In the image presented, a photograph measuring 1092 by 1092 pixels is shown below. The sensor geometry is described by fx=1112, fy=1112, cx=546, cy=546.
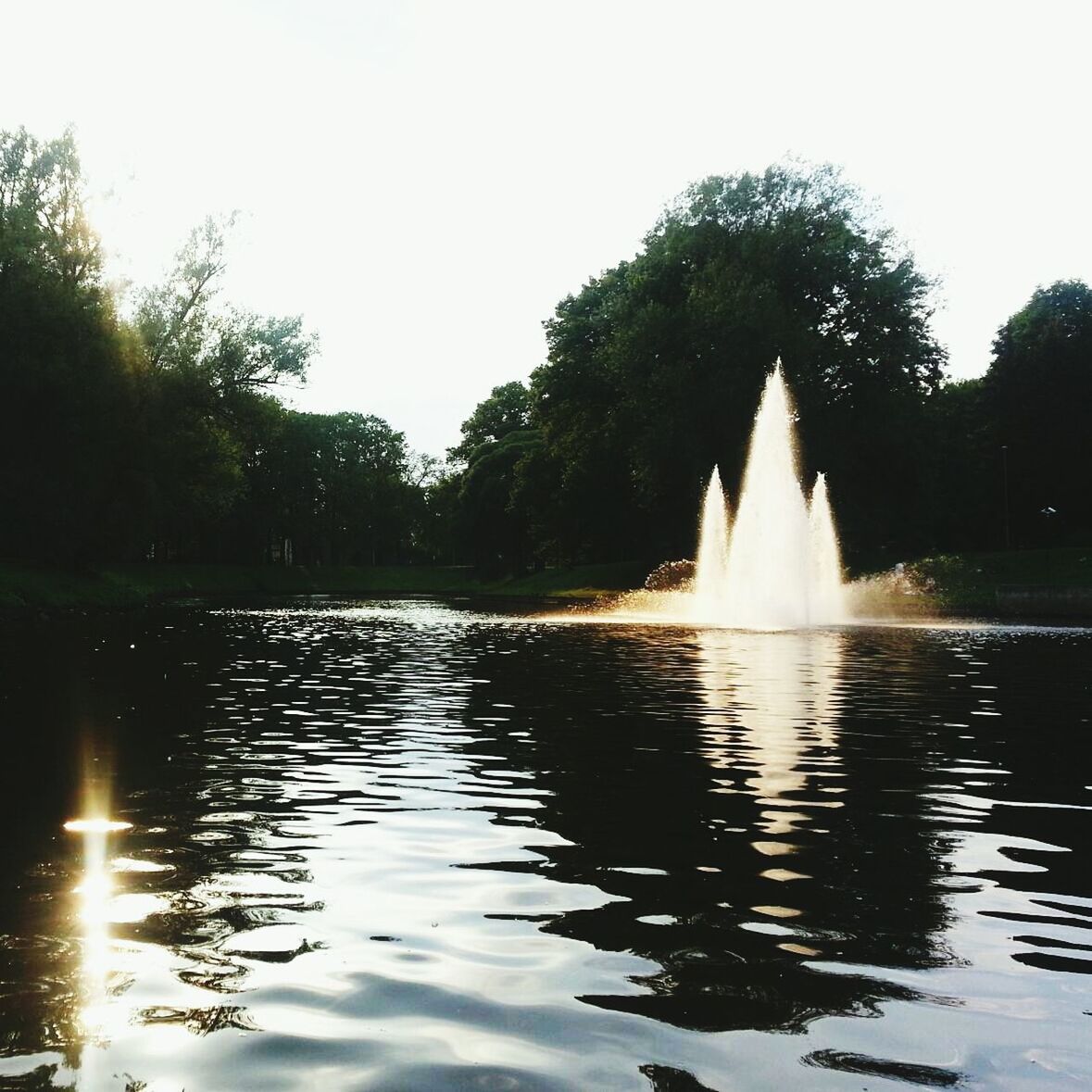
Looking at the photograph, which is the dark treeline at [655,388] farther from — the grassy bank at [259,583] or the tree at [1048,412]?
the grassy bank at [259,583]

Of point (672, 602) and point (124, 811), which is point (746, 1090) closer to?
point (124, 811)

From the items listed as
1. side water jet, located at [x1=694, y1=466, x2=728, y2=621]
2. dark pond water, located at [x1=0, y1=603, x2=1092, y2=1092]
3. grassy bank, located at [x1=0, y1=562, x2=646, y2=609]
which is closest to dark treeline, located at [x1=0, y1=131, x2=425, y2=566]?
grassy bank, located at [x1=0, y1=562, x2=646, y2=609]

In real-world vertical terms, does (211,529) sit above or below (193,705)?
above

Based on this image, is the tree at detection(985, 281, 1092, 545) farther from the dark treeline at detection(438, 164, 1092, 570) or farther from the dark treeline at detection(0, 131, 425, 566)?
the dark treeline at detection(0, 131, 425, 566)

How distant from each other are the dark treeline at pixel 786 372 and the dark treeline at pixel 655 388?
152mm

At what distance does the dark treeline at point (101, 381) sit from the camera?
150 ft

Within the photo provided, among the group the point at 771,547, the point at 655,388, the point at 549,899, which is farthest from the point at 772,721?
the point at 655,388

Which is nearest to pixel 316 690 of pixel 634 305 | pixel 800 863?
pixel 800 863

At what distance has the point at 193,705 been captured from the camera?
1609 centimetres

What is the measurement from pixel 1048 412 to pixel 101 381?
201 feet

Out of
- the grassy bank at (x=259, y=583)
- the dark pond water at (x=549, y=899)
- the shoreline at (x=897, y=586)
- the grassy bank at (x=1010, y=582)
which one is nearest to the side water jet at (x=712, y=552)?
the shoreline at (x=897, y=586)

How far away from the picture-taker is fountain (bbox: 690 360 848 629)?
1724 inches

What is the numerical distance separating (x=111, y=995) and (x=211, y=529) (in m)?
110

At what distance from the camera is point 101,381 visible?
4738 cm
